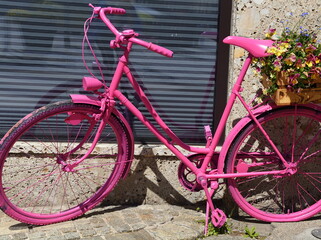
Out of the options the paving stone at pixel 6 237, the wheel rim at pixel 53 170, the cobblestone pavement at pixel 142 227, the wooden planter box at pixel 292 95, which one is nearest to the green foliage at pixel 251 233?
the cobblestone pavement at pixel 142 227

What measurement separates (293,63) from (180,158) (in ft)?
3.67

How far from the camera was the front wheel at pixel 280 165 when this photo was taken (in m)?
3.75

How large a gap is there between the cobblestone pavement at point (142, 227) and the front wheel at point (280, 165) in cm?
15

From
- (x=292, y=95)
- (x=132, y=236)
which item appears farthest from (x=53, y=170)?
(x=292, y=95)

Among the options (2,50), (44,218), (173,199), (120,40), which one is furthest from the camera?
(173,199)

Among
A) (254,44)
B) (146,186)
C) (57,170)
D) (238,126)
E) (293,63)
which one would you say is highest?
(254,44)

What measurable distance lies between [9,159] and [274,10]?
2.51 meters

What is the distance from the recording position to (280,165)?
3871 mm

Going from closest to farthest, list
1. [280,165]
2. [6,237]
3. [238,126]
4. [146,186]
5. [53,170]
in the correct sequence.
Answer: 1. [6,237]
2. [238,126]
3. [280,165]
4. [53,170]
5. [146,186]

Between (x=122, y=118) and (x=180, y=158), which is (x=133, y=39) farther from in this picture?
(x=180, y=158)

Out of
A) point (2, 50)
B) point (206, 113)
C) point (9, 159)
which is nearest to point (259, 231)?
point (206, 113)

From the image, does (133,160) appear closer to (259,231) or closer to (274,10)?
(259,231)

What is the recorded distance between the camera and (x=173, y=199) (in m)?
4.25

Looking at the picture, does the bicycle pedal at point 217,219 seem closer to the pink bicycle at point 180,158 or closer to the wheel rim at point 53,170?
the pink bicycle at point 180,158
